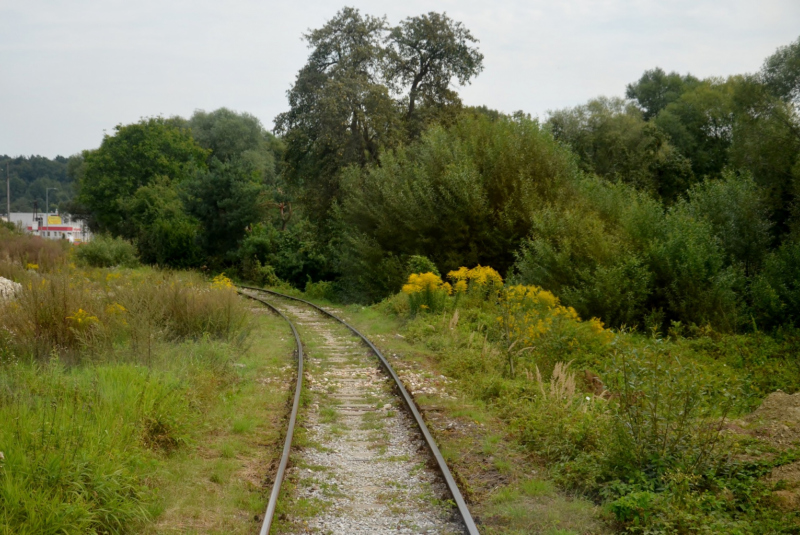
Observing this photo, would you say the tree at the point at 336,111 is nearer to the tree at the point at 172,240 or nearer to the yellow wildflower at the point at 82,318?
the tree at the point at 172,240

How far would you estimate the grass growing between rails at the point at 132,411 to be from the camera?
5062 mm

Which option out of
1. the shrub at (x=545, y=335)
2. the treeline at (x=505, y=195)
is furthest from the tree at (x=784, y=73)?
the shrub at (x=545, y=335)

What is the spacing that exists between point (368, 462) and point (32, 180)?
174 metres

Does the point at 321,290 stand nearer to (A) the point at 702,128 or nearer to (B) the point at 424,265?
(B) the point at 424,265

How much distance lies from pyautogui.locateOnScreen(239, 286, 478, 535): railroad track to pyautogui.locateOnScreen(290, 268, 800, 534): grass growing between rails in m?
0.31

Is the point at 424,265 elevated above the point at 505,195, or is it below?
below

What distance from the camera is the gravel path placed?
5.60 metres

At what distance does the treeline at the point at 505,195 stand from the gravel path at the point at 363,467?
8.07m

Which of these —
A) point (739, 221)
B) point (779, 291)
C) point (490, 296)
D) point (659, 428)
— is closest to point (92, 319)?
point (659, 428)

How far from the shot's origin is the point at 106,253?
30.9 metres

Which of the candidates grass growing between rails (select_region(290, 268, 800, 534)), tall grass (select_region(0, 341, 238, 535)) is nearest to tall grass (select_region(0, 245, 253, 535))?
tall grass (select_region(0, 341, 238, 535))

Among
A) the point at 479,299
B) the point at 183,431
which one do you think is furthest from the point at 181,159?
the point at 183,431

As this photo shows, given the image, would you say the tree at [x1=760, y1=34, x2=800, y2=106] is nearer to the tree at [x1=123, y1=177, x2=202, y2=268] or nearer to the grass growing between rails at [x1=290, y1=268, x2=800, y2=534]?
the grass growing between rails at [x1=290, y1=268, x2=800, y2=534]

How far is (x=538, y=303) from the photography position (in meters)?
13.9
